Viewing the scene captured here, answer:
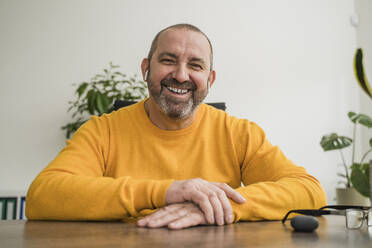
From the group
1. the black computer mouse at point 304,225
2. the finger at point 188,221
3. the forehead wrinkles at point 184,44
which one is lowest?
the finger at point 188,221

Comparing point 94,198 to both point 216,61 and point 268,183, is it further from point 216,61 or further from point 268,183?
point 216,61

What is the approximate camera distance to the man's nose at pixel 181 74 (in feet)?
4.04

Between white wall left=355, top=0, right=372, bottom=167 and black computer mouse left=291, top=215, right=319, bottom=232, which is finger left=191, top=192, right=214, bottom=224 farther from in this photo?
white wall left=355, top=0, right=372, bottom=167

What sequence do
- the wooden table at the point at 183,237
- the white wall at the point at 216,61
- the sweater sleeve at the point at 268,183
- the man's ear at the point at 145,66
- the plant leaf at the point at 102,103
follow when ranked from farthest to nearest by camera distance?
the white wall at the point at 216,61 → the plant leaf at the point at 102,103 → the man's ear at the point at 145,66 → the sweater sleeve at the point at 268,183 → the wooden table at the point at 183,237

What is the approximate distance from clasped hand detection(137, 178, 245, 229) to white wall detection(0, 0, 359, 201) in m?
2.11

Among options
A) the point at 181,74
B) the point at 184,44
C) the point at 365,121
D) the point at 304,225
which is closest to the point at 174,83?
the point at 181,74

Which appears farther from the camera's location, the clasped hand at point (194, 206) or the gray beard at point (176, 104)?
the gray beard at point (176, 104)

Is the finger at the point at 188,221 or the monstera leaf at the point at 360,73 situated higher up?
the monstera leaf at the point at 360,73

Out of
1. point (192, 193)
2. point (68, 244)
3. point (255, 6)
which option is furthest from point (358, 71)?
point (255, 6)

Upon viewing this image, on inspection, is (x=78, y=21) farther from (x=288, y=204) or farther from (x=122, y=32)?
(x=288, y=204)

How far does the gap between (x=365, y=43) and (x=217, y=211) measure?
12.0 ft

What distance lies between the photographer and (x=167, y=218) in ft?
2.32

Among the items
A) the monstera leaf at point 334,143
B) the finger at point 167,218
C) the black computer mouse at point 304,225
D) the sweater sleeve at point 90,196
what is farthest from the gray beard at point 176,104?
the monstera leaf at point 334,143

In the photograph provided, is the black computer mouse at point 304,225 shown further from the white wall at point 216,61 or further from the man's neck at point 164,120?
the white wall at point 216,61
